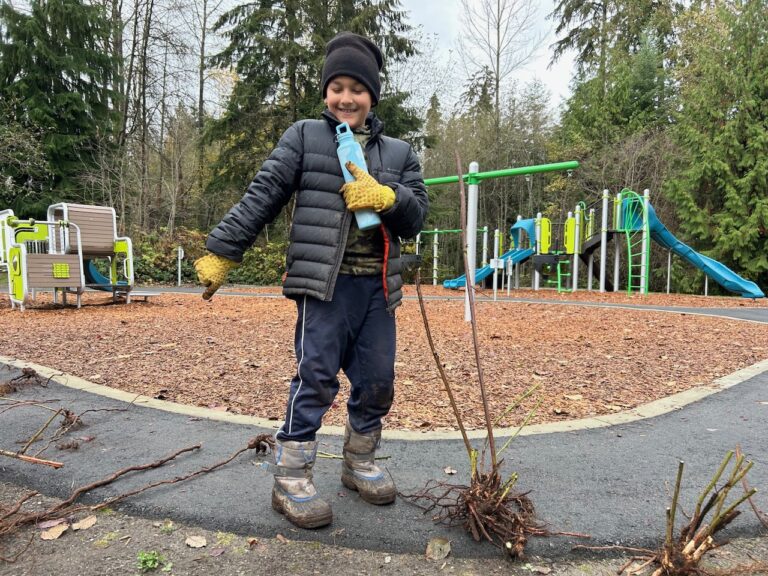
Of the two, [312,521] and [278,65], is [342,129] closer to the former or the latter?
[312,521]

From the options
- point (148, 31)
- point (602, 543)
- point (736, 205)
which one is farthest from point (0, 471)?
point (148, 31)

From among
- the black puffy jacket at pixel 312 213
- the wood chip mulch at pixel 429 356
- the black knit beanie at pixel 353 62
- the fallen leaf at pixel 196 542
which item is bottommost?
the fallen leaf at pixel 196 542

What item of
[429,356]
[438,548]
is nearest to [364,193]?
[438,548]

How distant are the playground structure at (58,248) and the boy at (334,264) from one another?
23.1 ft

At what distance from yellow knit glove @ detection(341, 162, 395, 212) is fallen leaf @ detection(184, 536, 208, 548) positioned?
117 cm

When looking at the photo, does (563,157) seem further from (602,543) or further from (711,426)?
(602,543)

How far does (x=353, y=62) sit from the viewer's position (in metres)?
1.93

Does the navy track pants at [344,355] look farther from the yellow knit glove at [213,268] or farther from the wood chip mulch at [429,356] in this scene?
the wood chip mulch at [429,356]

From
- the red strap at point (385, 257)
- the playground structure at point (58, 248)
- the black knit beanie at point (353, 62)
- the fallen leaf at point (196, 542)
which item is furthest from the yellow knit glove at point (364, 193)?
the playground structure at point (58, 248)

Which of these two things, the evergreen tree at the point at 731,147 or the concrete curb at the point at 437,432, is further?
the evergreen tree at the point at 731,147

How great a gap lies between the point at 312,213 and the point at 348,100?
1.50ft

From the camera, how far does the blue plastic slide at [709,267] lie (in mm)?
12953

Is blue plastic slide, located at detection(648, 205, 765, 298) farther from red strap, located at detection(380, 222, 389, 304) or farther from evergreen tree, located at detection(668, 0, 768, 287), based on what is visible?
red strap, located at detection(380, 222, 389, 304)

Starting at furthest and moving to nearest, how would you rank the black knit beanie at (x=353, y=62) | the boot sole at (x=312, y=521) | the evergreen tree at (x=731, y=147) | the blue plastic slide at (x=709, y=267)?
the evergreen tree at (x=731, y=147) < the blue plastic slide at (x=709, y=267) < the black knit beanie at (x=353, y=62) < the boot sole at (x=312, y=521)
